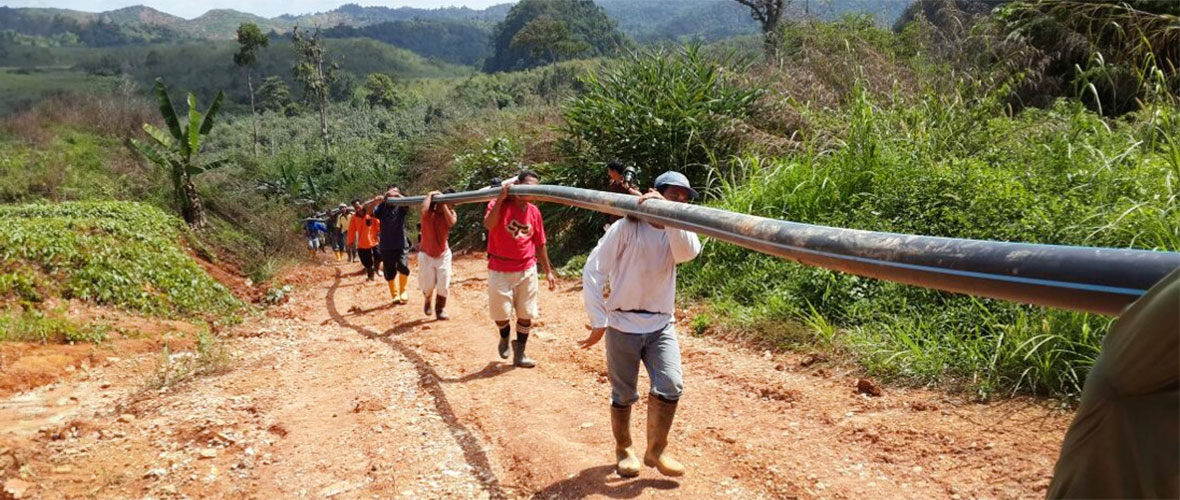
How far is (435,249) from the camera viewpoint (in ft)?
29.5

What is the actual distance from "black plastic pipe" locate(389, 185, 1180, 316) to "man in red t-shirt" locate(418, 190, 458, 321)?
6.98 metres

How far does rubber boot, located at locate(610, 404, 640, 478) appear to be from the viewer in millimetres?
4137

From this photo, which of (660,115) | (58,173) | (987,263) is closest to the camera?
(987,263)

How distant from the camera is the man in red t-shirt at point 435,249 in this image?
29.0ft

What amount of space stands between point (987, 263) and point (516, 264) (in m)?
5.55

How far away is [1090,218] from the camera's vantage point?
5.47m

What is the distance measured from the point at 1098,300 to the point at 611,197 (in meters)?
2.96

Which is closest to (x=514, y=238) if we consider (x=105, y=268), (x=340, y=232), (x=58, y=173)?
(x=105, y=268)

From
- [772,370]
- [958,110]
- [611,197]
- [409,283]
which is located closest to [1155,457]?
[611,197]

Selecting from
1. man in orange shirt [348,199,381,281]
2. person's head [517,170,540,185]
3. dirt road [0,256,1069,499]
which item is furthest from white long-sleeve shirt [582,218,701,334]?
man in orange shirt [348,199,381,281]

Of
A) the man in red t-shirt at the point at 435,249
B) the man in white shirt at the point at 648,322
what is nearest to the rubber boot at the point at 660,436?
the man in white shirt at the point at 648,322

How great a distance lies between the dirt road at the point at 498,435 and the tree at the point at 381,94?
65405mm

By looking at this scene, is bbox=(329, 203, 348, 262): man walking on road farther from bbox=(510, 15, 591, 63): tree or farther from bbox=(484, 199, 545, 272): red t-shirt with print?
bbox=(510, 15, 591, 63): tree

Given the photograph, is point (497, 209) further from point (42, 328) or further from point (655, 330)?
point (42, 328)
